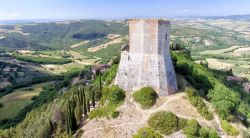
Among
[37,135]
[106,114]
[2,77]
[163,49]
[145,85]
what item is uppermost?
[163,49]

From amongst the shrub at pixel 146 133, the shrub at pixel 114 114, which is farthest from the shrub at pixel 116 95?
the shrub at pixel 146 133

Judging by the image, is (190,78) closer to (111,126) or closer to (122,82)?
(122,82)

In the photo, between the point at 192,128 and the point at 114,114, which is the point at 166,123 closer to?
the point at 192,128

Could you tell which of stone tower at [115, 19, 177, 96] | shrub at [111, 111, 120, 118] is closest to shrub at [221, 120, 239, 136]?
stone tower at [115, 19, 177, 96]

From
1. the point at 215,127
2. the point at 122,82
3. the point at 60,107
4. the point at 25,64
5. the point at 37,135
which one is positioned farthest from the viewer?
the point at 25,64

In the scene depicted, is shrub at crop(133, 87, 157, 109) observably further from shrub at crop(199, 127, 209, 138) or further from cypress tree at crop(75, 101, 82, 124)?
cypress tree at crop(75, 101, 82, 124)

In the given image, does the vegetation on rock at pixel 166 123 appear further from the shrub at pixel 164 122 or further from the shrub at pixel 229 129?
the shrub at pixel 229 129

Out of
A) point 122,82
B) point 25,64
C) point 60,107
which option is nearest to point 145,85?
point 122,82

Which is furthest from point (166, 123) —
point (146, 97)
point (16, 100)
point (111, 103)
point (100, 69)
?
point (16, 100)
